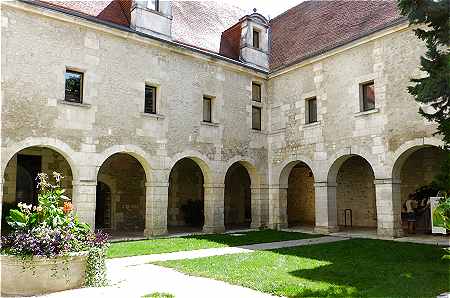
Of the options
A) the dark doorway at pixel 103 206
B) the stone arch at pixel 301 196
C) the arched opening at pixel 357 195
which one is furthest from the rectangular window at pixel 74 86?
the stone arch at pixel 301 196

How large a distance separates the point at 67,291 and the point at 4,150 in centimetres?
495

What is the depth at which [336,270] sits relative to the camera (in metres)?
6.42

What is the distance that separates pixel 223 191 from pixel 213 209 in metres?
0.67

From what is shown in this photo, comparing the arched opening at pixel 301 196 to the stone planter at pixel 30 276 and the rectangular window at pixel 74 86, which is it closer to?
the rectangular window at pixel 74 86

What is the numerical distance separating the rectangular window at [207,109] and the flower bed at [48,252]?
7494 millimetres

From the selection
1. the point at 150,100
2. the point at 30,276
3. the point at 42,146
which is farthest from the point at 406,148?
the point at 42,146

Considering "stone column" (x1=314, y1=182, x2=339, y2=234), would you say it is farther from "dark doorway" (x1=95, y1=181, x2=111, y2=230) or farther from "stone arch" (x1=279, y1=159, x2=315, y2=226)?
"dark doorway" (x1=95, y1=181, x2=111, y2=230)

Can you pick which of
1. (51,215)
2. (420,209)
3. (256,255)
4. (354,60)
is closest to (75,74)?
(51,215)

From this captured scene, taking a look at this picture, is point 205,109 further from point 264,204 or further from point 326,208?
point 326,208

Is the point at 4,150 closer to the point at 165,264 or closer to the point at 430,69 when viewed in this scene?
the point at 165,264

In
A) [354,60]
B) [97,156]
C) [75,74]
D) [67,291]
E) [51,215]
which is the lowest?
[67,291]

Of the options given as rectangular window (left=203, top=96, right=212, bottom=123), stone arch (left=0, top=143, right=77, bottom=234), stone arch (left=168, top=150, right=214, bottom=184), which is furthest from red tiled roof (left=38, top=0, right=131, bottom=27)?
stone arch (left=168, top=150, right=214, bottom=184)

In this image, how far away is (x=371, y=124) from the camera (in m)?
11.1

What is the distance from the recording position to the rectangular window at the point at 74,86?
33.6 ft
